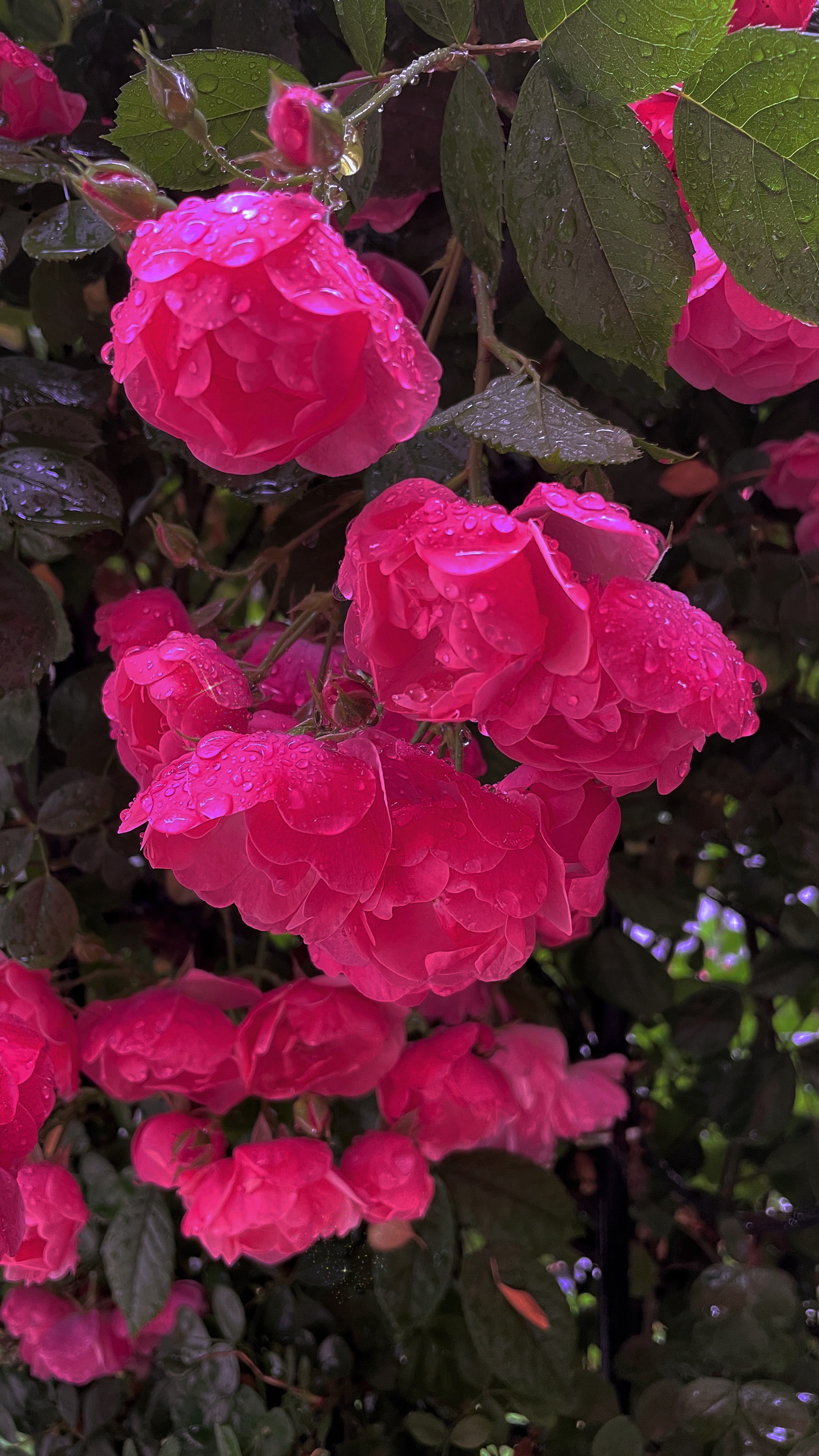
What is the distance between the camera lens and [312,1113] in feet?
1.92

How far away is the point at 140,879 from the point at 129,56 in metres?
0.59

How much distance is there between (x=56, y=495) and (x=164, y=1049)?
0.31m

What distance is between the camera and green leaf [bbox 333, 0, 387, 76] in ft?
1.27

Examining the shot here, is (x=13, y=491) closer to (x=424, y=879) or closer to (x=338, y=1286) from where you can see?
(x=424, y=879)

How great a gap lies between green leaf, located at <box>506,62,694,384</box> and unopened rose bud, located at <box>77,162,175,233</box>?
Answer: 14 cm

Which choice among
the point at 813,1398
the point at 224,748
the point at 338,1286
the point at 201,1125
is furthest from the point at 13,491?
the point at 813,1398

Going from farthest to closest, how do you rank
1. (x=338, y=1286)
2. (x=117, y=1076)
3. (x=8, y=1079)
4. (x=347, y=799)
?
(x=338, y=1286) → (x=117, y=1076) → (x=8, y=1079) → (x=347, y=799)

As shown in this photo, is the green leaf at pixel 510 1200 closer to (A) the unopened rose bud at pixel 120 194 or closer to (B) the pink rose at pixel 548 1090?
(B) the pink rose at pixel 548 1090

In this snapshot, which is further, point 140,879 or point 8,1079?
point 140,879

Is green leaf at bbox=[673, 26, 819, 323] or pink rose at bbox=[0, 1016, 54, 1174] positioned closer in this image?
green leaf at bbox=[673, 26, 819, 323]

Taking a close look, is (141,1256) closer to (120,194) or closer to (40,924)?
(40,924)

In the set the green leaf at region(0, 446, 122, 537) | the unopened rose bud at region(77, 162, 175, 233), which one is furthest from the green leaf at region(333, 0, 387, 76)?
the green leaf at region(0, 446, 122, 537)

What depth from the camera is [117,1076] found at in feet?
1.94

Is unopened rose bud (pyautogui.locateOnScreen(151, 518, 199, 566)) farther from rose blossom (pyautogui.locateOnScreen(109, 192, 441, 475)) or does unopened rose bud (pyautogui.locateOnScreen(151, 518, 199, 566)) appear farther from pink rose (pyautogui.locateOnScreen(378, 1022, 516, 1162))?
pink rose (pyautogui.locateOnScreen(378, 1022, 516, 1162))
